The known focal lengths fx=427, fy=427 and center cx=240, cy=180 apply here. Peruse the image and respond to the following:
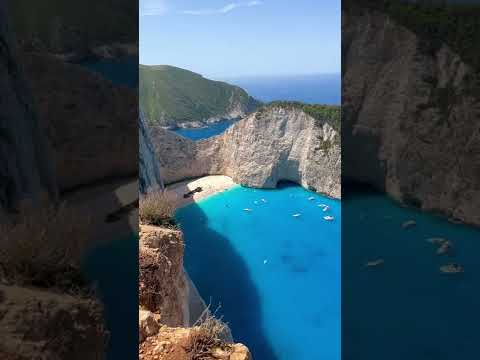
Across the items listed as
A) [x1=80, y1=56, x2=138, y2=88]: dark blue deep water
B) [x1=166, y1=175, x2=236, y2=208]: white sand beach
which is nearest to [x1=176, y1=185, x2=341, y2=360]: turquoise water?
[x1=166, y1=175, x2=236, y2=208]: white sand beach

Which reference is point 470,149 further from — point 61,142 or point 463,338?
point 61,142

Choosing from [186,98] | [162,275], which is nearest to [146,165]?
[162,275]

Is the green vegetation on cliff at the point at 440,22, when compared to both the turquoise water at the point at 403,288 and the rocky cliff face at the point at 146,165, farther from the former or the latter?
the rocky cliff face at the point at 146,165

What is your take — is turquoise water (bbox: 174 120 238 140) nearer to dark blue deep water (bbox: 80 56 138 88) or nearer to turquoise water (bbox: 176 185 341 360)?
turquoise water (bbox: 176 185 341 360)

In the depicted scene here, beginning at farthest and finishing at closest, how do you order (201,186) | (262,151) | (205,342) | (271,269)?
(262,151) < (201,186) < (271,269) < (205,342)

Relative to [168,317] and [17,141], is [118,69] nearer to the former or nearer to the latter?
[17,141]

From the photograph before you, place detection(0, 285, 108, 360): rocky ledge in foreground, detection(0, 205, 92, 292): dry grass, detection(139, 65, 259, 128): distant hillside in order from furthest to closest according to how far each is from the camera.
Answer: detection(139, 65, 259, 128): distant hillside → detection(0, 205, 92, 292): dry grass → detection(0, 285, 108, 360): rocky ledge in foreground

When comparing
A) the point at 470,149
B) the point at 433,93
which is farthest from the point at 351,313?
the point at 433,93
